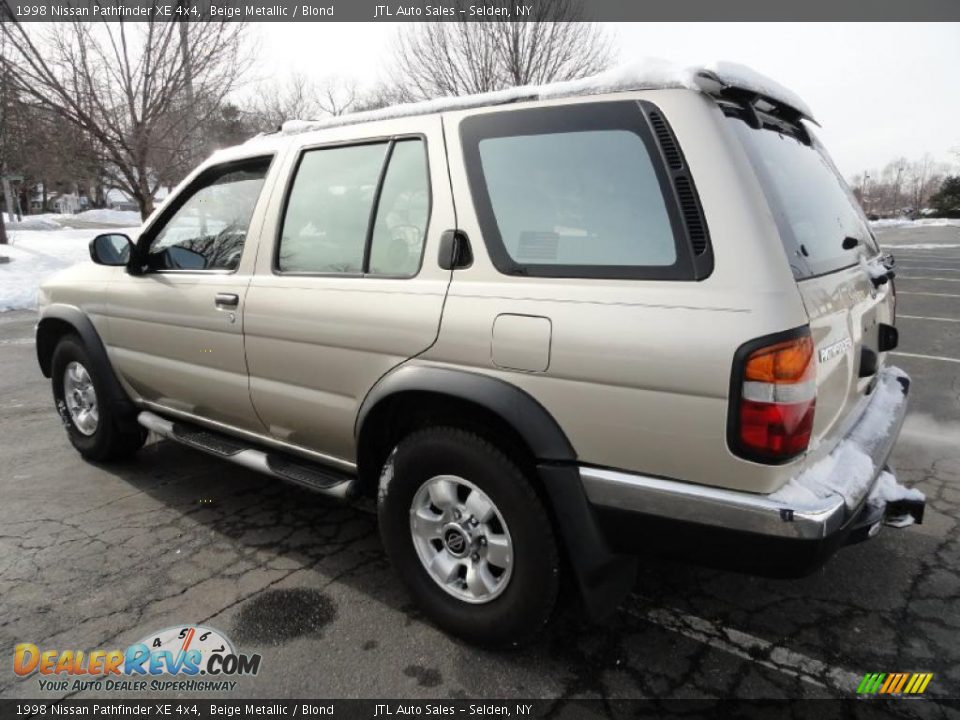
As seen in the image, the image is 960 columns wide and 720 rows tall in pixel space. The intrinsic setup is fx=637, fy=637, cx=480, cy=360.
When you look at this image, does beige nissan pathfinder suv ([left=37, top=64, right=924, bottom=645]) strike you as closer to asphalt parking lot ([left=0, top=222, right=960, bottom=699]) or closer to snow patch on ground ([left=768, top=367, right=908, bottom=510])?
snow patch on ground ([left=768, top=367, right=908, bottom=510])

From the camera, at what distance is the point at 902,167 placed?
3250 inches

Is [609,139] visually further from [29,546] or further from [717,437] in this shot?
[29,546]

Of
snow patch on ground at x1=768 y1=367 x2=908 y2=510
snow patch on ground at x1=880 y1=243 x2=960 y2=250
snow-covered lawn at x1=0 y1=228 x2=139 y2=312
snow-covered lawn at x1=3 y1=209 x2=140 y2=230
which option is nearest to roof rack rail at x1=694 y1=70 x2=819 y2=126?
snow patch on ground at x1=768 y1=367 x2=908 y2=510

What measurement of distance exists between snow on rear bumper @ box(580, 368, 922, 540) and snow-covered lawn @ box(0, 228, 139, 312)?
22.6ft

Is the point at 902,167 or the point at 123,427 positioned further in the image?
the point at 902,167

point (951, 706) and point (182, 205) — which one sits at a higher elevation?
point (182, 205)

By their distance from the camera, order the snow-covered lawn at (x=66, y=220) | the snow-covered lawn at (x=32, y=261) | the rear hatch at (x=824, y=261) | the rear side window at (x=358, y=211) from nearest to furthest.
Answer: the rear hatch at (x=824, y=261)
the rear side window at (x=358, y=211)
the snow-covered lawn at (x=32, y=261)
the snow-covered lawn at (x=66, y=220)

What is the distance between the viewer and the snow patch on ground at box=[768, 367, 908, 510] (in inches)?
70.4

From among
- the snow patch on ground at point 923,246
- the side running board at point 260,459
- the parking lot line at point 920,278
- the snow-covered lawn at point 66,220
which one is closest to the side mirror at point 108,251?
the side running board at point 260,459

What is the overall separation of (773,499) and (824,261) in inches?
34.8

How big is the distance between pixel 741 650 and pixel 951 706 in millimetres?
631

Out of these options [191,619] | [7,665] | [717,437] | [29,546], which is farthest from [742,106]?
[29,546]

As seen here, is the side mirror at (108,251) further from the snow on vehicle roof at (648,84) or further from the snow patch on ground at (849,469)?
the snow patch on ground at (849,469)

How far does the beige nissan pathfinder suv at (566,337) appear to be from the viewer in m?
1.78
